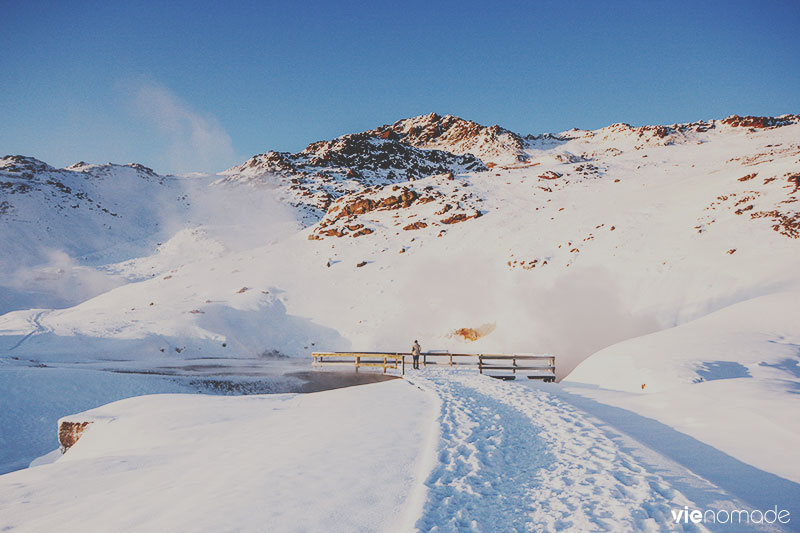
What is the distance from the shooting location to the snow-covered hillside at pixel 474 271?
17.8 meters

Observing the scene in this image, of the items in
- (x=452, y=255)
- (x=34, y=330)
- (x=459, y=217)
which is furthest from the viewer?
(x=459, y=217)

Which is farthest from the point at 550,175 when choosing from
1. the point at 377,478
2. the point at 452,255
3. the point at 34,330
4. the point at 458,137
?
the point at 458,137

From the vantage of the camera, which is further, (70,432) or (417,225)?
(417,225)

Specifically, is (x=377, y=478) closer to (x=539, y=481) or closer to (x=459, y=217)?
(x=539, y=481)

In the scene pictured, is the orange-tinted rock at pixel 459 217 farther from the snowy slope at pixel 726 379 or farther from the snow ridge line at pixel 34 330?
the snow ridge line at pixel 34 330

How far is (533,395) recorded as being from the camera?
40.0ft

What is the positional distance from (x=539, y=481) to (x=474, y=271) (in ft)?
96.4

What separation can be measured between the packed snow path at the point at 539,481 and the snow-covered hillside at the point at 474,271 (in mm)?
5080

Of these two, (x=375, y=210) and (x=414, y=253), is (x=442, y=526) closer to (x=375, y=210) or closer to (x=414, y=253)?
(x=414, y=253)

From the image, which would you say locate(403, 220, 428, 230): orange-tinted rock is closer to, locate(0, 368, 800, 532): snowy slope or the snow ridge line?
the snow ridge line

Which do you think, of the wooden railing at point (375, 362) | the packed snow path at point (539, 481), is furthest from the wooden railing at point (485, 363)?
the packed snow path at point (539, 481)

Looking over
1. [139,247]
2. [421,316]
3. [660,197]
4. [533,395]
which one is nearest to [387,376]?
[533,395]

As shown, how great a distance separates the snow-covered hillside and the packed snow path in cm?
508

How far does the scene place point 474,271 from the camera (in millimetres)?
34281
